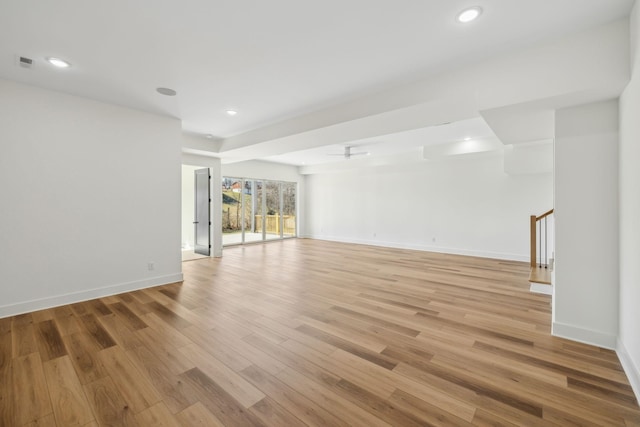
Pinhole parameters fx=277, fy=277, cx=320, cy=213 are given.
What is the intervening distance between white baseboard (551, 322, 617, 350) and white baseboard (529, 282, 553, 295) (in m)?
1.50

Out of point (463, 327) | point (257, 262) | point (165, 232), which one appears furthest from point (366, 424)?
point (257, 262)

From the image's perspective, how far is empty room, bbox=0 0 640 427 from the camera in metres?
1.93

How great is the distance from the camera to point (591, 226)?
8.54 ft

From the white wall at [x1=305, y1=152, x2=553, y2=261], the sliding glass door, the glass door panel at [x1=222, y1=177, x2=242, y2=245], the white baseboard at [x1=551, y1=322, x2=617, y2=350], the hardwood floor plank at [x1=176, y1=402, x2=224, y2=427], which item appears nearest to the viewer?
the hardwood floor plank at [x1=176, y1=402, x2=224, y2=427]

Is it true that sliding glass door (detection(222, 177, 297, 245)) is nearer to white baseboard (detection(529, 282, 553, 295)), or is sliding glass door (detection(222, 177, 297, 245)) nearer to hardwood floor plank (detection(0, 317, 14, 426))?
hardwood floor plank (detection(0, 317, 14, 426))

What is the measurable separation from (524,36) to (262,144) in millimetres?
4053

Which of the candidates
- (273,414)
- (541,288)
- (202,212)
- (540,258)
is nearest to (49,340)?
(273,414)

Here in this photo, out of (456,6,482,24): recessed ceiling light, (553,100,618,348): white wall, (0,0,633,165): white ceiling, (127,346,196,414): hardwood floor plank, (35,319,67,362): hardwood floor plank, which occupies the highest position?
(0,0,633,165): white ceiling

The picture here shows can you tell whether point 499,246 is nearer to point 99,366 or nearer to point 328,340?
point 328,340

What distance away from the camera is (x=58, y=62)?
2.82 metres

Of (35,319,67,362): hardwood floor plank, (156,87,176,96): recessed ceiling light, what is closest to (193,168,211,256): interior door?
(156,87,176,96): recessed ceiling light

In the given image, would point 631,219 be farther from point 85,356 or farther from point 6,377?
point 6,377

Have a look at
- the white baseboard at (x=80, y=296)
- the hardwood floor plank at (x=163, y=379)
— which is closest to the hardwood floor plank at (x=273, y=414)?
the hardwood floor plank at (x=163, y=379)

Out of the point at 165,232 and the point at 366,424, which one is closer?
the point at 366,424
